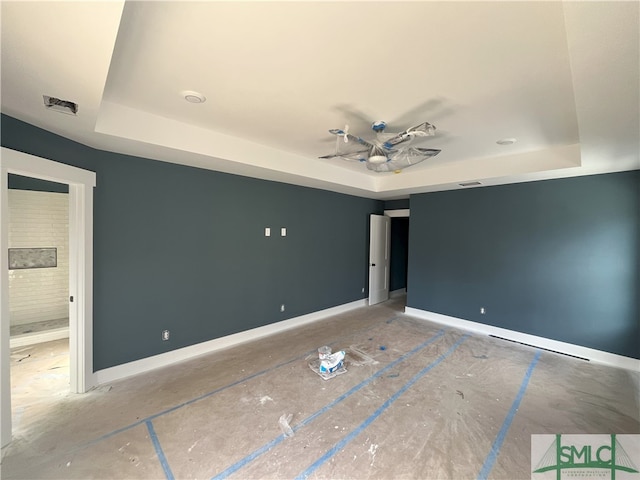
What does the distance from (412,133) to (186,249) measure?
294cm

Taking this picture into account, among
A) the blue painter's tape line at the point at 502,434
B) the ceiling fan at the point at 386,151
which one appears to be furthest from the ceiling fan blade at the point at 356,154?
the blue painter's tape line at the point at 502,434

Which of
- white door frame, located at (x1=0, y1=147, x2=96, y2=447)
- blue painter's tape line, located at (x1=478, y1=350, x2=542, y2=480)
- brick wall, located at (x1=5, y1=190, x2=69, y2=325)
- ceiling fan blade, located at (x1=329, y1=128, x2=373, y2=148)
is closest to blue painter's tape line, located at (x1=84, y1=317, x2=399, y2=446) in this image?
white door frame, located at (x1=0, y1=147, x2=96, y2=447)

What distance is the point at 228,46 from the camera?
162 cm

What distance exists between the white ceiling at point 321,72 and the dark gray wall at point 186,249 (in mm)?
295

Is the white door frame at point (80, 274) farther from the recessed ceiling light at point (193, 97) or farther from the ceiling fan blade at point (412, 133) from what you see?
the ceiling fan blade at point (412, 133)

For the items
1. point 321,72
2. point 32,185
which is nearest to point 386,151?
point 321,72

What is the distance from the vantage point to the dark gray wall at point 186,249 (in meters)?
2.83

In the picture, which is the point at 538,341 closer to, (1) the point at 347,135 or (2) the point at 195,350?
(1) the point at 347,135

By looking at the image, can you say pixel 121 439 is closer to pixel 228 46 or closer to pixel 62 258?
pixel 228 46

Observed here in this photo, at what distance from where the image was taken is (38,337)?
3764 millimetres

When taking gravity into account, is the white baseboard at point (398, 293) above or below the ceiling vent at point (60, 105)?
below

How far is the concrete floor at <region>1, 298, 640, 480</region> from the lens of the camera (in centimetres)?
189

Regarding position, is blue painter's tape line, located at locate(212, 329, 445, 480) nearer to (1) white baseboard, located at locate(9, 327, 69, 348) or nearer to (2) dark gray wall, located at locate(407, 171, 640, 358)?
(2) dark gray wall, located at locate(407, 171, 640, 358)

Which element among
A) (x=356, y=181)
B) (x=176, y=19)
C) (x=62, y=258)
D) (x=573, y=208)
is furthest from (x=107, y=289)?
(x=573, y=208)
